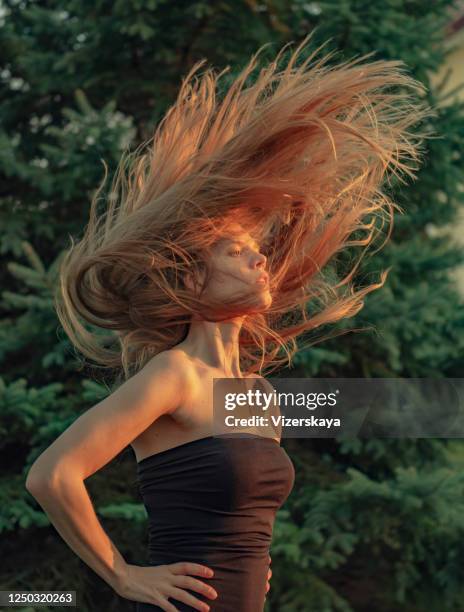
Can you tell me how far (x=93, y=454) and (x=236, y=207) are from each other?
2.65 ft

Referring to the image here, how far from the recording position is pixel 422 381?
20.0 feet

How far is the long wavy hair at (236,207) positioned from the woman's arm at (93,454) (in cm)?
33

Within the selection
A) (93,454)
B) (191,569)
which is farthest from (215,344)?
(191,569)

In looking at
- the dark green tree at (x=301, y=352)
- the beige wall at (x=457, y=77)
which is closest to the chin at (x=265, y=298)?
the dark green tree at (x=301, y=352)

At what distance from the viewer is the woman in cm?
263

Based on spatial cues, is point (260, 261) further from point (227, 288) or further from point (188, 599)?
point (188, 599)

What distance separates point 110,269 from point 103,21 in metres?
3.86

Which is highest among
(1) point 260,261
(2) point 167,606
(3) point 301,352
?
(3) point 301,352

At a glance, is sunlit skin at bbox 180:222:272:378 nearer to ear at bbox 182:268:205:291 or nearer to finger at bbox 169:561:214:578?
ear at bbox 182:268:205:291

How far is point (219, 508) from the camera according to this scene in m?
2.67

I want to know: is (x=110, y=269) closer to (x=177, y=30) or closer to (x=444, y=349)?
(x=444, y=349)

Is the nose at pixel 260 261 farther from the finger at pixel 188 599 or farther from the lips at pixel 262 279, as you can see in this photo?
the finger at pixel 188 599

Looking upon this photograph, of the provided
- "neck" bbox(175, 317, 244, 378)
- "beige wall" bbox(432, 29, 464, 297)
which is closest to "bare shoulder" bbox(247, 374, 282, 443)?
"neck" bbox(175, 317, 244, 378)

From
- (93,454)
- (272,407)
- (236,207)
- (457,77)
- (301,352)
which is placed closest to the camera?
(93,454)
